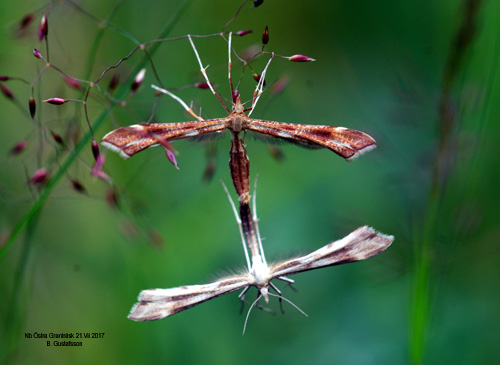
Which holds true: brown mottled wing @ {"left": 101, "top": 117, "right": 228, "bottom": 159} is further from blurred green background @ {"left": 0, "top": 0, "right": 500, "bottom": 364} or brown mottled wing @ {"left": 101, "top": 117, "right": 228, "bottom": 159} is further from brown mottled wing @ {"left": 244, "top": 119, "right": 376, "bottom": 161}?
blurred green background @ {"left": 0, "top": 0, "right": 500, "bottom": 364}

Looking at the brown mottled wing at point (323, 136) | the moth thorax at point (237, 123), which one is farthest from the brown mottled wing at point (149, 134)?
the brown mottled wing at point (323, 136)

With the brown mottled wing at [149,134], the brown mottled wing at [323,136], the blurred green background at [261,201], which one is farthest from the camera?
the blurred green background at [261,201]

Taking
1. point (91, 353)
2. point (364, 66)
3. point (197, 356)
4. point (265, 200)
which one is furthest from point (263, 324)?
point (364, 66)

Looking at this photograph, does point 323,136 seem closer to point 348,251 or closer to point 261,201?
point 348,251

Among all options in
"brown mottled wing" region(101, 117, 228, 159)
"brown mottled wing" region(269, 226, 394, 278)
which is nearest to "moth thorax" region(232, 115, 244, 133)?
"brown mottled wing" region(101, 117, 228, 159)

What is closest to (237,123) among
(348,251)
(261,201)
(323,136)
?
(323,136)

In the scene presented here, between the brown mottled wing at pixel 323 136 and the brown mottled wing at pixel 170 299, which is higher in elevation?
the brown mottled wing at pixel 323 136

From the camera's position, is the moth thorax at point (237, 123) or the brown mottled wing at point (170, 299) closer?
the brown mottled wing at point (170, 299)

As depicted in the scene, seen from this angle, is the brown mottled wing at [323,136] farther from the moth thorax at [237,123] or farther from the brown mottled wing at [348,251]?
the brown mottled wing at [348,251]

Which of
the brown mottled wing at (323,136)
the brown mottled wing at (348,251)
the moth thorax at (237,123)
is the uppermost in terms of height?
the moth thorax at (237,123)
